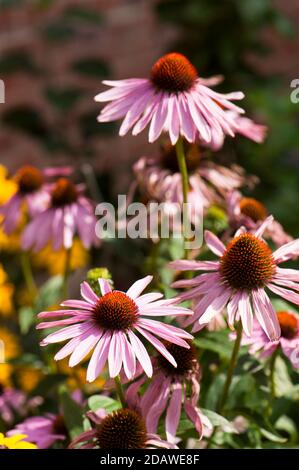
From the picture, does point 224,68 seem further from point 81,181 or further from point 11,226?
point 11,226

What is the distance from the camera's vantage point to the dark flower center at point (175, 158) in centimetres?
113

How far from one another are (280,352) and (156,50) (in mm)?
2118

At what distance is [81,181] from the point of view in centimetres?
217

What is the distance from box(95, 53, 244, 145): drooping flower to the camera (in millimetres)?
886

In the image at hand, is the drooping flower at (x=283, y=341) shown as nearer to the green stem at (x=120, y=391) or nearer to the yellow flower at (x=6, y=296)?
the green stem at (x=120, y=391)

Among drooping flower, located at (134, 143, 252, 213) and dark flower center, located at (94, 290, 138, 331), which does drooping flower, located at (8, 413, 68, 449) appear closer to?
dark flower center, located at (94, 290, 138, 331)

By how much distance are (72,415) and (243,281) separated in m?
0.24

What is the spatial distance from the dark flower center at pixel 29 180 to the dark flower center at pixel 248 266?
0.49 m

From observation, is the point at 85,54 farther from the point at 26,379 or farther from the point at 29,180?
the point at 29,180

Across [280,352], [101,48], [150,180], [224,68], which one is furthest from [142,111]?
[101,48]

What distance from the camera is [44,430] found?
3.13ft

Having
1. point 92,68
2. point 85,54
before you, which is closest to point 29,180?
point 92,68

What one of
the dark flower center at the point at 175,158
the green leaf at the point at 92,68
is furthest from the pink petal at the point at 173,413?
the green leaf at the point at 92,68

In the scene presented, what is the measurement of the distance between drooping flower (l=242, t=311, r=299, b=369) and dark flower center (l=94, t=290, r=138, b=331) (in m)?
0.17
